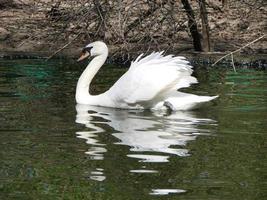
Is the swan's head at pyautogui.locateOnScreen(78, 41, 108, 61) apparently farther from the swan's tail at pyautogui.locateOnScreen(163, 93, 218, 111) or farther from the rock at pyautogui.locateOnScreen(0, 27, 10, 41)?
the rock at pyautogui.locateOnScreen(0, 27, 10, 41)

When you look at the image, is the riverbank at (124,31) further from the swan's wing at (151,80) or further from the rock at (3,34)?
the swan's wing at (151,80)

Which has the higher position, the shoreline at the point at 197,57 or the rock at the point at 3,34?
the rock at the point at 3,34

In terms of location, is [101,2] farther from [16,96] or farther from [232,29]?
[16,96]

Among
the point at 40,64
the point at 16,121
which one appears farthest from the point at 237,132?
the point at 40,64

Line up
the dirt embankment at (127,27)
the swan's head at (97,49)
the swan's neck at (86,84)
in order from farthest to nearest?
the dirt embankment at (127,27), the swan's head at (97,49), the swan's neck at (86,84)

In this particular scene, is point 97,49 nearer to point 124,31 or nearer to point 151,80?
point 151,80

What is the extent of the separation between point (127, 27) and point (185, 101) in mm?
6299

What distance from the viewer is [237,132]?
9148 mm

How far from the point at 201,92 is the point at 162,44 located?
504cm

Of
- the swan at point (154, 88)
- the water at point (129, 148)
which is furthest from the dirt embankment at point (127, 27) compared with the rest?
the swan at point (154, 88)

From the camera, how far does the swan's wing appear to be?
11.0 m

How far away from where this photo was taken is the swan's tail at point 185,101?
10.8m

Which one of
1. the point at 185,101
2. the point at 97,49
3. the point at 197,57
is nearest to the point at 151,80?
the point at 185,101

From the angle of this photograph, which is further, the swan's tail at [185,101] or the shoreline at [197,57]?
the shoreline at [197,57]
